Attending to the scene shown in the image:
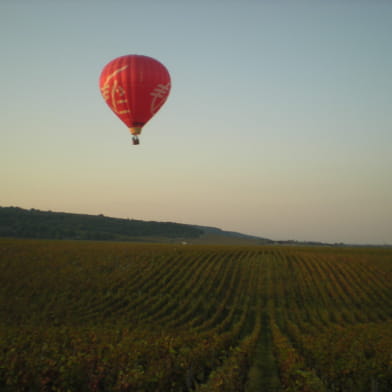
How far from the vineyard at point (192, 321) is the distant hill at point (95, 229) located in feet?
177

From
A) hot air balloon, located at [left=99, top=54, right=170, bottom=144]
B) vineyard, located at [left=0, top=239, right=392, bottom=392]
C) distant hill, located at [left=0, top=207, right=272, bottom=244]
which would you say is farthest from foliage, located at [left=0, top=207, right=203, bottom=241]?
hot air balloon, located at [left=99, top=54, right=170, bottom=144]

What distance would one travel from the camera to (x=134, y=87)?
18.5 m

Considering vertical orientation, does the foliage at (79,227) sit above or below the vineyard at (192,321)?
above

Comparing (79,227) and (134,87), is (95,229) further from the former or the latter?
(134,87)

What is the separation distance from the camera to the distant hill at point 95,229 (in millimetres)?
94312

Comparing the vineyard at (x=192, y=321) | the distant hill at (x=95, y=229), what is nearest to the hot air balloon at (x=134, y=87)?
the vineyard at (x=192, y=321)

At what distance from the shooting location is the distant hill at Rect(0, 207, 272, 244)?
94312mm

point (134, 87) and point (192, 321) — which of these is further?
point (192, 321)

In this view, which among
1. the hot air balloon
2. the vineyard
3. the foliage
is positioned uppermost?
the hot air balloon

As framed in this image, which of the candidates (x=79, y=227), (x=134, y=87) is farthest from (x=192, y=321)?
(x=79, y=227)

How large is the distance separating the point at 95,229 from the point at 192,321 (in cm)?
9630

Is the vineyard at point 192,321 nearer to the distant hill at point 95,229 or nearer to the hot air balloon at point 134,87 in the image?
the hot air balloon at point 134,87

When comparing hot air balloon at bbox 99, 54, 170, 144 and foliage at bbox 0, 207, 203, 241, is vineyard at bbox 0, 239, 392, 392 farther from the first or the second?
foliage at bbox 0, 207, 203, 241

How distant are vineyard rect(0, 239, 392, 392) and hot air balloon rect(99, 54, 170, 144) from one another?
10491 mm
